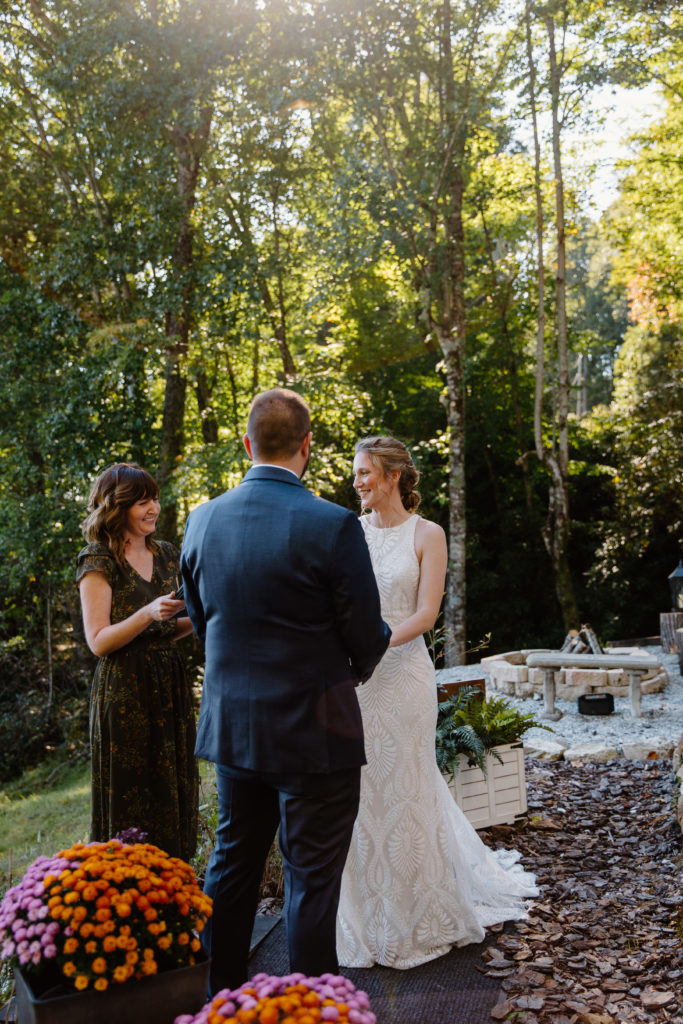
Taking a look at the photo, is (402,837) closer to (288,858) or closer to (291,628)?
(288,858)

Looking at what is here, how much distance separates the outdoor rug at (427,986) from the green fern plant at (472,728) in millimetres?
1081

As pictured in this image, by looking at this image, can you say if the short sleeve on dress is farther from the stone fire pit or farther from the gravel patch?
the stone fire pit

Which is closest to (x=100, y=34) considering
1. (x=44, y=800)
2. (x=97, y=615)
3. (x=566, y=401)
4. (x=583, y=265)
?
(x=566, y=401)

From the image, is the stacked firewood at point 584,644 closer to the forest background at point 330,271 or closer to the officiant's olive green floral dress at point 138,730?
the forest background at point 330,271

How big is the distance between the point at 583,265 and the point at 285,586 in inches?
1767

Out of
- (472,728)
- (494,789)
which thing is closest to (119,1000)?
(472,728)

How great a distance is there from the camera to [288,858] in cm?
230

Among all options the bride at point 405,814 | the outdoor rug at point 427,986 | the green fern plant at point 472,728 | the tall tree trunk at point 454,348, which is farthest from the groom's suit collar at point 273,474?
the tall tree trunk at point 454,348

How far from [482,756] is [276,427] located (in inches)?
105

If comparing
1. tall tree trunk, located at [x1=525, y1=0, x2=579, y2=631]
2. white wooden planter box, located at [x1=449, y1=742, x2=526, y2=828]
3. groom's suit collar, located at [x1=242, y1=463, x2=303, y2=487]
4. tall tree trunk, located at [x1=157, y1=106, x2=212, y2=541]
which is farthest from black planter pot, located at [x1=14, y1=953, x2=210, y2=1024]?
tall tree trunk, located at [x1=525, y1=0, x2=579, y2=631]

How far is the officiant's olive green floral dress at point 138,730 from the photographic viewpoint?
2908mm

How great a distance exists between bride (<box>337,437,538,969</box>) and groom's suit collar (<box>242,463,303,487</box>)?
1149mm

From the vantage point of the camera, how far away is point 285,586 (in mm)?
2174

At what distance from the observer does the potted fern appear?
442 centimetres
